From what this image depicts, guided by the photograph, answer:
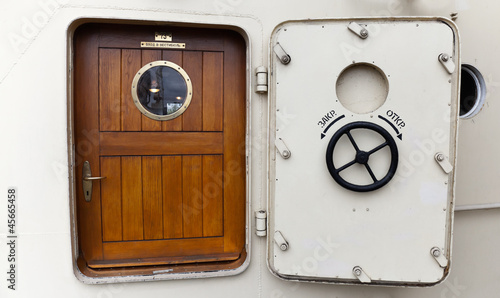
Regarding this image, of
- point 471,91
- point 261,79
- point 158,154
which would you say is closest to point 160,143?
point 158,154

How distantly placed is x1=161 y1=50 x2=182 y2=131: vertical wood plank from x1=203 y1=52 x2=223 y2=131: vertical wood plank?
14 centimetres

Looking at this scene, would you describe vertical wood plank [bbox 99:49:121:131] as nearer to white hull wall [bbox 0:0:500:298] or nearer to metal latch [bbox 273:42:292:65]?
white hull wall [bbox 0:0:500:298]

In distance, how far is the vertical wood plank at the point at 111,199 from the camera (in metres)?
1.53

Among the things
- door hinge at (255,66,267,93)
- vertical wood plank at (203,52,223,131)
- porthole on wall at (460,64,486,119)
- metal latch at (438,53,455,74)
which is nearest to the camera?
metal latch at (438,53,455,74)

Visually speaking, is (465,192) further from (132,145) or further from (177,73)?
(132,145)

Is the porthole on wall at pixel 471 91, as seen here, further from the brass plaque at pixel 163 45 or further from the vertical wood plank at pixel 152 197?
the vertical wood plank at pixel 152 197

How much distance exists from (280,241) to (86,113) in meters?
1.28

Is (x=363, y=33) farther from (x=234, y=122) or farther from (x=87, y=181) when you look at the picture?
(x=87, y=181)

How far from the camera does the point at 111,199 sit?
1545 millimetres

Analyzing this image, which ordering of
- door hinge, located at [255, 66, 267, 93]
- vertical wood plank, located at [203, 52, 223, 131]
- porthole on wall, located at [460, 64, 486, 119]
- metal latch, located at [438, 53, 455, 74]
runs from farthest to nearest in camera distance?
porthole on wall, located at [460, 64, 486, 119] → vertical wood plank, located at [203, 52, 223, 131] → door hinge, located at [255, 66, 267, 93] → metal latch, located at [438, 53, 455, 74]

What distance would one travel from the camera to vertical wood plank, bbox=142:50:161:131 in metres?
1.54

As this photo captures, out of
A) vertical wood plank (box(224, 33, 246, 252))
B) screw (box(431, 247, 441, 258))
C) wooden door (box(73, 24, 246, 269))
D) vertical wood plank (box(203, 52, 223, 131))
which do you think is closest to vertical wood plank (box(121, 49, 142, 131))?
wooden door (box(73, 24, 246, 269))

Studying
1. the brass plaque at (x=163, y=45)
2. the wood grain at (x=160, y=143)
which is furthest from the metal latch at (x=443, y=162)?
the brass plaque at (x=163, y=45)

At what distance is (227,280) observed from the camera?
1566 millimetres
